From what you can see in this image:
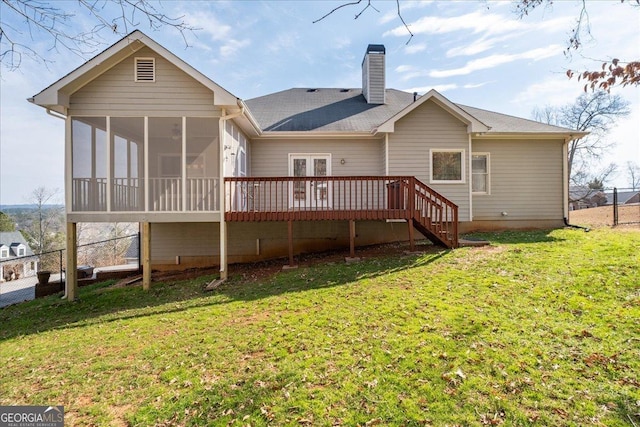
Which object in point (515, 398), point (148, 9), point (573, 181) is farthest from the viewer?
point (573, 181)

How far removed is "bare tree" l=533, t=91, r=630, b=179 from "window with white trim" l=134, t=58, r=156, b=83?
90.1ft

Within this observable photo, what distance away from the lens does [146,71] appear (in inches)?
327

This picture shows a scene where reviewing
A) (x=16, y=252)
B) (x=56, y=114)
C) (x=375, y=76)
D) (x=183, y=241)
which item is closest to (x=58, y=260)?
(x=16, y=252)

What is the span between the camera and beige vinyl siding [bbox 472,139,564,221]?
11938mm

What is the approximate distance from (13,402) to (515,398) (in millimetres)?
5418

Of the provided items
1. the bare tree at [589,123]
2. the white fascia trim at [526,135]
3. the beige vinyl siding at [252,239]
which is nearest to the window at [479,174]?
the white fascia trim at [526,135]

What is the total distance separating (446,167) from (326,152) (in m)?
4.25

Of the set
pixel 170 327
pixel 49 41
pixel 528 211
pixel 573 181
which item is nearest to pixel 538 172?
pixel 528 211

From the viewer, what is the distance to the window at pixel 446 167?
441 inches

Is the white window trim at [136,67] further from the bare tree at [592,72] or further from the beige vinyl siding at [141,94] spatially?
the bare tree at [592,72]

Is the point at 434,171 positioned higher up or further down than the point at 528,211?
higher up

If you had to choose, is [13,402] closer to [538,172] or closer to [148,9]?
[148,9]

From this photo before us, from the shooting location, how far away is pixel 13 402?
3.63m

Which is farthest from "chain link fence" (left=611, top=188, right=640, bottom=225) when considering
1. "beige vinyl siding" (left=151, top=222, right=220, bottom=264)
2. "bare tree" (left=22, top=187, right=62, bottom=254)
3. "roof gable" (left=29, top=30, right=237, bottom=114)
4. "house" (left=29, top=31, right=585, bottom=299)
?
"bare tree" (left=22, top=187, right=62, bottom=254)
